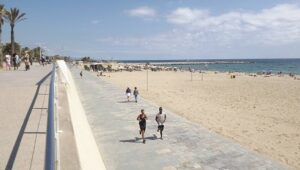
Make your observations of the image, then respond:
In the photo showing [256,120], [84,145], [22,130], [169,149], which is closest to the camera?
[22,130]

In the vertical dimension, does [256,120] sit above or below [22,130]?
below

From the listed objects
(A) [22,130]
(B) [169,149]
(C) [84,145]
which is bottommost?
(B) [169,149]

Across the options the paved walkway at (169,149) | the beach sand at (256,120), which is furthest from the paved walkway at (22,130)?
the beach sand at (256,120)

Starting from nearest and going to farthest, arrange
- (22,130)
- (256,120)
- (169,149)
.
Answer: (22,130), (169,149), (256,120)

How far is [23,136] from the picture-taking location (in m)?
6.38

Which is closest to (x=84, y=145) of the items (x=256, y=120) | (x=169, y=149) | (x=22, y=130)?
(x=22, y=130)

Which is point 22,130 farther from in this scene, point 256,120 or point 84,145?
point 256,120

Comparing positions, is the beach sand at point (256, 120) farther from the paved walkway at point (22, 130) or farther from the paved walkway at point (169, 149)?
the paved walkway at point (22, 130)

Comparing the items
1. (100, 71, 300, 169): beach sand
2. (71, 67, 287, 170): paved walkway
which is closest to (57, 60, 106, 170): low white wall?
(71, 67, 287, 170): paved walkway

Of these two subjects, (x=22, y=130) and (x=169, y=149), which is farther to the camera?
(x=169, y=149)

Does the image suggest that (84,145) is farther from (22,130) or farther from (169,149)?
(169,149)

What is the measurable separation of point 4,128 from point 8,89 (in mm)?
6297

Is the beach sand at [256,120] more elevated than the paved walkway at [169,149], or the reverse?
the paved walkway at [169,149]

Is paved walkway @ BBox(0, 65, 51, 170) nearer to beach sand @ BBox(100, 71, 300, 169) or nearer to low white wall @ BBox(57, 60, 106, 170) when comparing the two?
low white wall @ BBox(57, 60, 106, 170)
